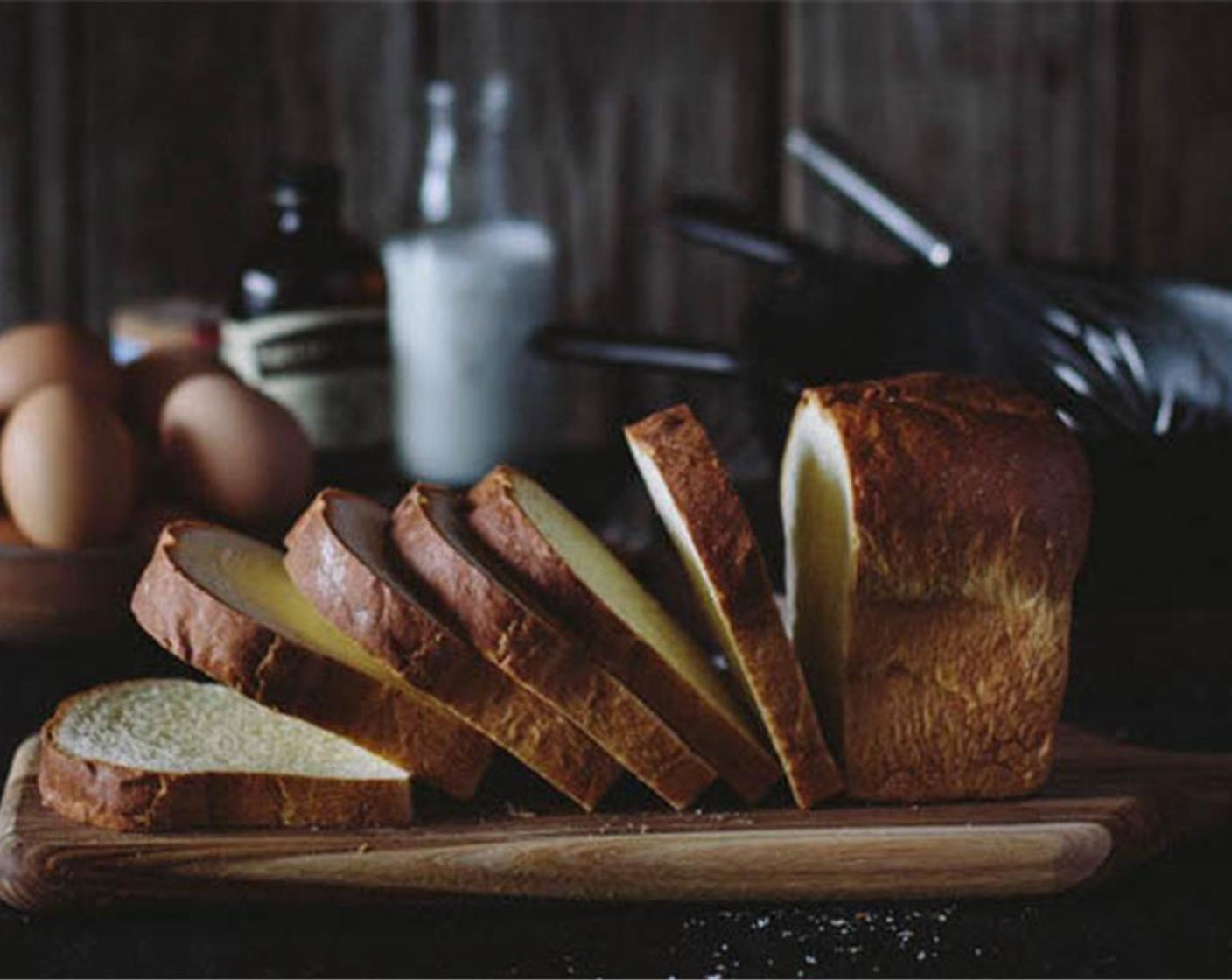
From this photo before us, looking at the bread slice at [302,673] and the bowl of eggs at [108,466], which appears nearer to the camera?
the bread slice at [302,673]

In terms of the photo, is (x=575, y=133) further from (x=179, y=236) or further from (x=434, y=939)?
(x=434, y=939)

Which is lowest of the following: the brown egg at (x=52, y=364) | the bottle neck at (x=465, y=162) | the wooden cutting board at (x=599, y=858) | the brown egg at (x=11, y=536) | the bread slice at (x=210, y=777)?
the wooden cutting board at (x=599, y=858)

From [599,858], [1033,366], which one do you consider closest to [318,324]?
[1033,366]

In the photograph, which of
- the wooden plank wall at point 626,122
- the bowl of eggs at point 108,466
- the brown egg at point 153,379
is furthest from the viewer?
the wooden plank wall at point 626,122

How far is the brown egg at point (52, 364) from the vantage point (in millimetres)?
1630

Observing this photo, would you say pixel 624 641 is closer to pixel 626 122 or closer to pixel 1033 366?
pixel 1033 366

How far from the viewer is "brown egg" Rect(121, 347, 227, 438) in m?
1.69

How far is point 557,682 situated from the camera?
1081 mm

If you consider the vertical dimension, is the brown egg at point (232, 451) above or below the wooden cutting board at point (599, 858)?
above

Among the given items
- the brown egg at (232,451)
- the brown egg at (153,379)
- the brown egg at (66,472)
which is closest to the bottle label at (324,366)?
the brown egg at (153,379)

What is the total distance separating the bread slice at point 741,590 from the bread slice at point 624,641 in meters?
0.03

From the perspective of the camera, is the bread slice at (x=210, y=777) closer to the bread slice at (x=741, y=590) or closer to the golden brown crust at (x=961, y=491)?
the bread slice at (x=741, y=590)

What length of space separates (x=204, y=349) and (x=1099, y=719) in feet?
2.90

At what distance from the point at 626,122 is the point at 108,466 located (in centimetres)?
95
